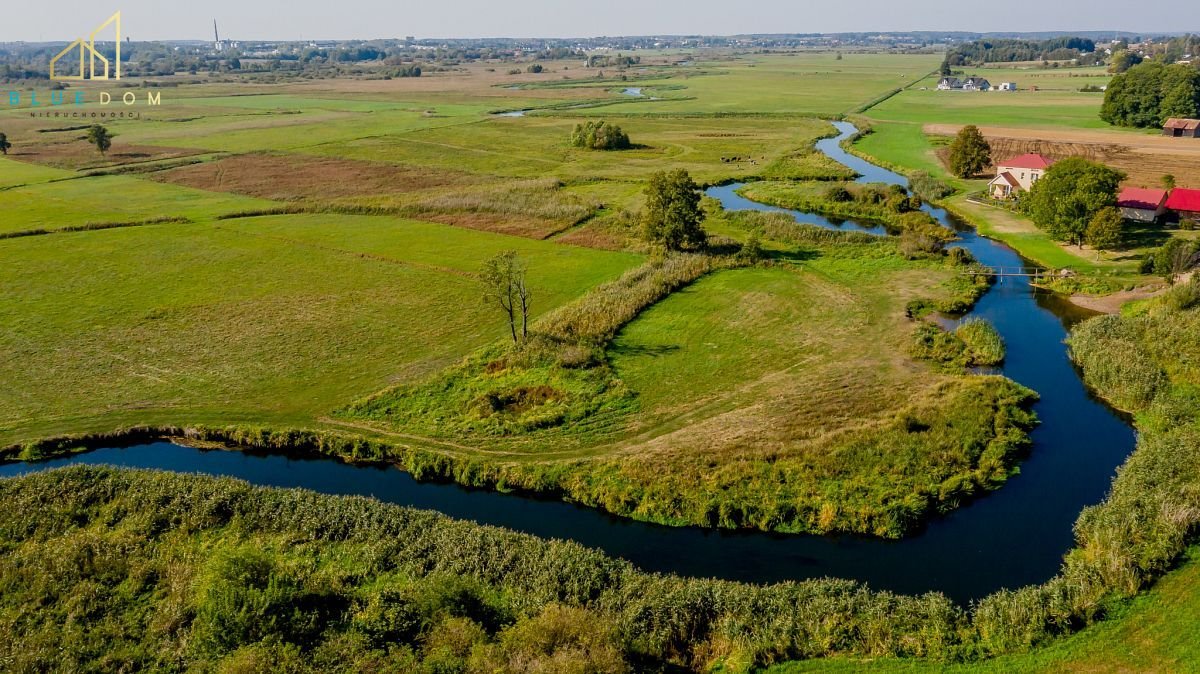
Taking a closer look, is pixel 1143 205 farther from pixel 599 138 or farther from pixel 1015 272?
pixel 599 138

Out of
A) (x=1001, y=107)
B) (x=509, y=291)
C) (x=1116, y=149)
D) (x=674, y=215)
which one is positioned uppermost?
(x=1001, y=107)

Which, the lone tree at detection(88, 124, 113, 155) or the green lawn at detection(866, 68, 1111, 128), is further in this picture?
the green lawn at detection(866, 68, 1111, 128)

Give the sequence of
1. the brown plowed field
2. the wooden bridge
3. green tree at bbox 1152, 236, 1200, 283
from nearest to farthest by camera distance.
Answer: green tree at bbox 1152, 236, 1200, 283, the wooden bridge, the brown plowed field

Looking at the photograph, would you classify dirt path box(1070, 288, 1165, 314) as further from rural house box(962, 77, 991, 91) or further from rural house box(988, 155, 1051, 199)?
rural house box(962, 77, 991, 91)

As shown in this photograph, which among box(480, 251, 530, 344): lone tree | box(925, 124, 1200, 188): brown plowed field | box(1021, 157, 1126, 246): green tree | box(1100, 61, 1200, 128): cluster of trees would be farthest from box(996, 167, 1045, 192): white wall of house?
box(1100, 61, 1200, 128): cluster of trees

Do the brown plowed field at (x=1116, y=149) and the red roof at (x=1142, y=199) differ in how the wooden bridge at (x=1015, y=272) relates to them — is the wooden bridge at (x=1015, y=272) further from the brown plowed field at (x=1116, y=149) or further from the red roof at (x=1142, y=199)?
the brown plowed field at (x=1116, y=149)

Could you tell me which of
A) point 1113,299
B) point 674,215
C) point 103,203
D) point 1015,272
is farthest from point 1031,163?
point 103,203

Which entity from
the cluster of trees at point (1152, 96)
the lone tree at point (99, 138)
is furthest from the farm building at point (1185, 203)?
the lone tree at point (99, 138)

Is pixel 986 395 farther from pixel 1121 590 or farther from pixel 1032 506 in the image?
pixel 1121 590
